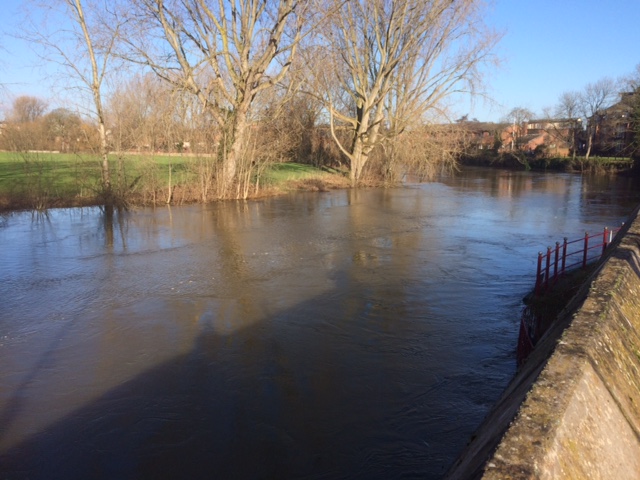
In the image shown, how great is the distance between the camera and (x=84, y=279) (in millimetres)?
10742

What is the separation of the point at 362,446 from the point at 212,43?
2234 centimetres

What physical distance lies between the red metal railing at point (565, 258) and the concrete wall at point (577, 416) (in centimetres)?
563

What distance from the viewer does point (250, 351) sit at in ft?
23.2

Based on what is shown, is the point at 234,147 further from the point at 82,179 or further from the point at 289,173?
the point at 289,173

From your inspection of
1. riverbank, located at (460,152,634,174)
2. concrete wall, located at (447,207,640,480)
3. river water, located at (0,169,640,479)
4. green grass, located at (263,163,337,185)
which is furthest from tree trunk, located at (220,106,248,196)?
riverbank, located at (460,152,634,174)

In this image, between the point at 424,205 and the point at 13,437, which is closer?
the point at 13,437

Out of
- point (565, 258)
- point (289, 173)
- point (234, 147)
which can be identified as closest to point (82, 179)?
point (234, 147)

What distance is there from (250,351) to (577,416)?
17.3 feet

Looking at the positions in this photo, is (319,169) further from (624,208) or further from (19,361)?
(19,361)

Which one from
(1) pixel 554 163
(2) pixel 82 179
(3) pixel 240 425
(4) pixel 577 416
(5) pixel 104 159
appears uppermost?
(5) pixel 104 159

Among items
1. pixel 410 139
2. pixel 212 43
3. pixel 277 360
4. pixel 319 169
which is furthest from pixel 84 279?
pixel 319 169

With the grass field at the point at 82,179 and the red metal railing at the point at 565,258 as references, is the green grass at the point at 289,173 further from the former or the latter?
the red metal railing at the point at 565,258

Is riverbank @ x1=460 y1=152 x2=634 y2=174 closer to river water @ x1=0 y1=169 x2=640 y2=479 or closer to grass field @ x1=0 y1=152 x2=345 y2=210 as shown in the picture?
grass field @ x1=0 y1=152 x2=345 y2=210

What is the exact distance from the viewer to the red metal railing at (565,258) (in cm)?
926
